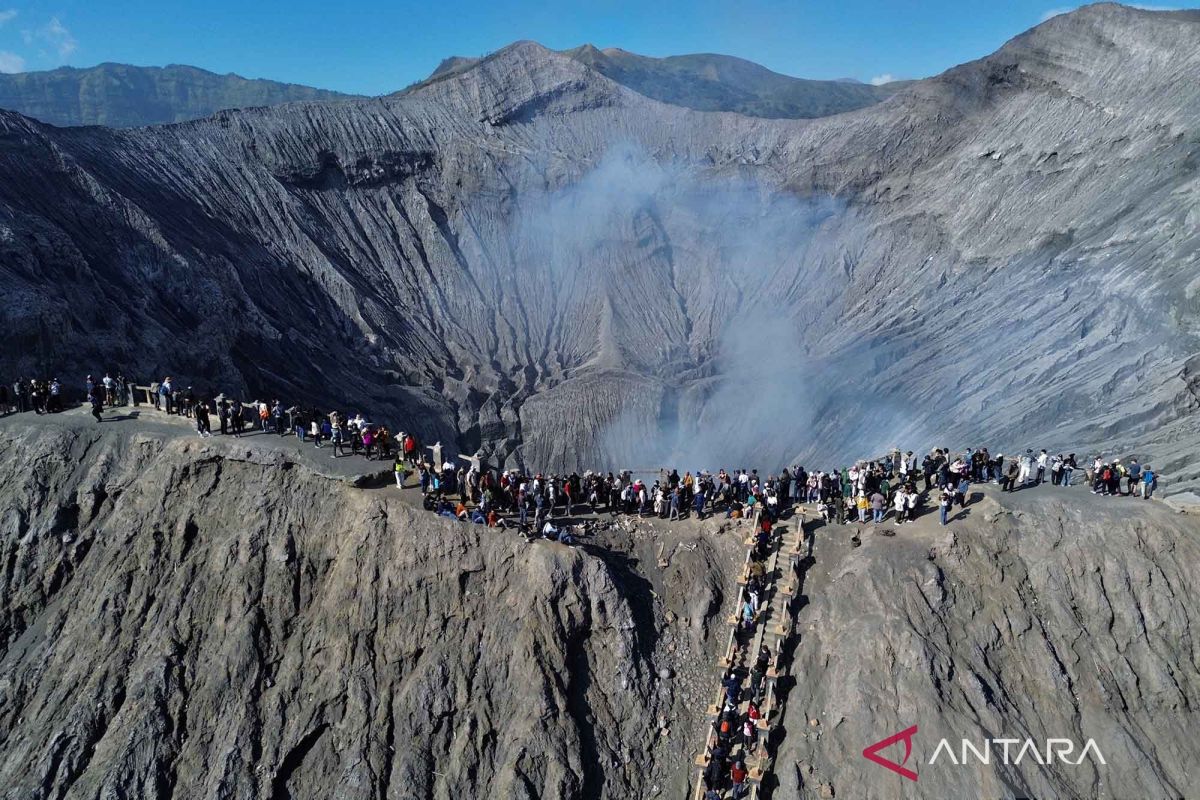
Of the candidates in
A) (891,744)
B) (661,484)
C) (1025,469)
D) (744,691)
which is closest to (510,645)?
(744,691)

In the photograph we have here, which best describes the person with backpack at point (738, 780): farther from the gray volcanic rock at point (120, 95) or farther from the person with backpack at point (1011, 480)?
the gray volcanic rock at point (120, 95)

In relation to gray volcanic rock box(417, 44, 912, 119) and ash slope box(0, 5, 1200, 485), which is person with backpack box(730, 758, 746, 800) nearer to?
ash slope box(0, 5, 1200, 485)

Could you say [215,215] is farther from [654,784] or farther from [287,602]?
[654,784]

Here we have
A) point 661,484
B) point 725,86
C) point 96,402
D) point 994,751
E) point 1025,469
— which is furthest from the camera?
point 725,86

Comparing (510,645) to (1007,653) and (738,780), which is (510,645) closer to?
(738,780)

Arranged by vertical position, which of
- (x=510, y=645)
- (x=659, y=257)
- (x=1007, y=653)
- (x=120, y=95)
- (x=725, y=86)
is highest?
(x=120, y=95)

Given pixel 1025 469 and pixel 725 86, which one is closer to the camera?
pixel 1025 469

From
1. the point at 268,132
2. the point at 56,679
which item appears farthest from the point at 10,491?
the point at 268,132
